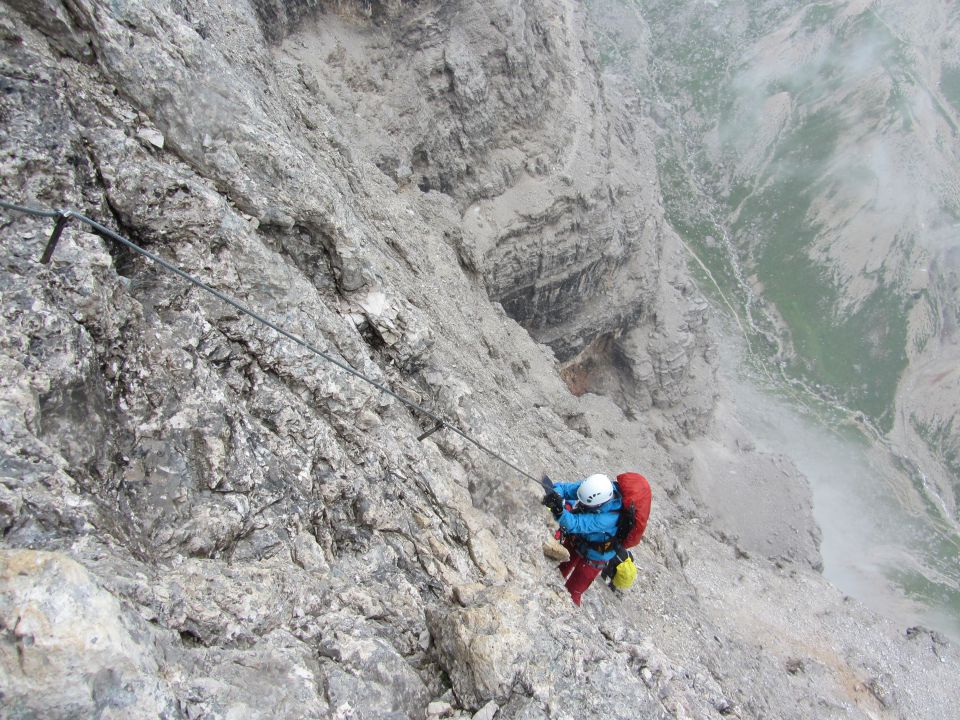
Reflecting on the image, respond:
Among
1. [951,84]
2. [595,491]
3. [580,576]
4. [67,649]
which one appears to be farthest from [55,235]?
[951,84]

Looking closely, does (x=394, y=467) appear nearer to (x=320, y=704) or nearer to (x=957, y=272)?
(x=320, y=704)

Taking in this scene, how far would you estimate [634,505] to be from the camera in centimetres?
1046

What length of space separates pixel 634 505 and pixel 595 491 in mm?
674

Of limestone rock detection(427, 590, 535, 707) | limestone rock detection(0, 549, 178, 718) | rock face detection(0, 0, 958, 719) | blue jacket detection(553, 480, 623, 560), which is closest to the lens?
limestone rock detection(0, 549, 178, 718)

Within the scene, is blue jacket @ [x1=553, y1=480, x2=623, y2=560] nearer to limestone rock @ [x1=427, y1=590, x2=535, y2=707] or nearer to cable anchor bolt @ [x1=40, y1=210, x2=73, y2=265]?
limestone rock @ [x1=427, y1=590, x2=535, y2=707]

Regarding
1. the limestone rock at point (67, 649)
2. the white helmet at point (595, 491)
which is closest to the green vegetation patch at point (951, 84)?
the white helmet at point (595, 491)

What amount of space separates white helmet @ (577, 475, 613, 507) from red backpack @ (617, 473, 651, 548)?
9.2 inches

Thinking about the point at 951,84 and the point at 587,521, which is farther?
the point at 951,84

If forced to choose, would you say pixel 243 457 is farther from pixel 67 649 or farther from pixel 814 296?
pixel 814 296

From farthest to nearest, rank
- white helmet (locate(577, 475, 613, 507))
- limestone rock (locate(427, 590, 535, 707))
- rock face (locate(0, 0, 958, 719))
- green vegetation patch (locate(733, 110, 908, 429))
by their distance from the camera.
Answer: green vegetation patch (locate(733, 110, 908, 429)) < white helmet (locate(577, 475, 613, 507)) < limestone rock (locate(427, 590, 535, 707)) < rock face (locate(0, 0, 958, 719))

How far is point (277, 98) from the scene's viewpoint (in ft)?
52.3

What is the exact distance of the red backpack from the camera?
10.4 metres

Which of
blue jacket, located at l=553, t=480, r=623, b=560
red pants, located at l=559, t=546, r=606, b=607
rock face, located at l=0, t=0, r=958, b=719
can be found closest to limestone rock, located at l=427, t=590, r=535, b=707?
rock face, located at l=0, t=0, r=958, b=719

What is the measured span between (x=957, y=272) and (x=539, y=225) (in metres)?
72.0
